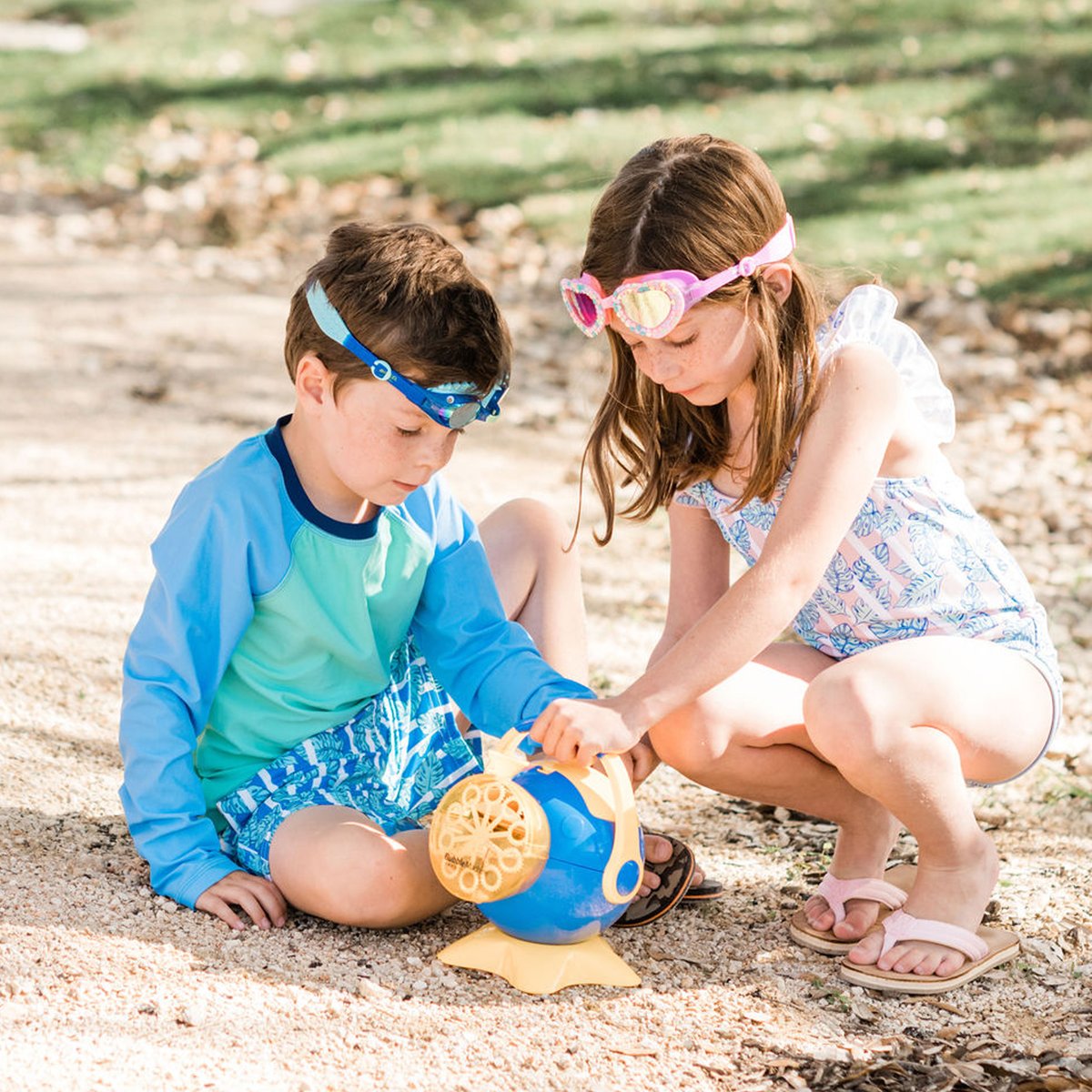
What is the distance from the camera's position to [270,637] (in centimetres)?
307

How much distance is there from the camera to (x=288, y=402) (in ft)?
22.1

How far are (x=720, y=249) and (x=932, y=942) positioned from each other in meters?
1.33

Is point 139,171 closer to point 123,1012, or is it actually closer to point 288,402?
point 288,402

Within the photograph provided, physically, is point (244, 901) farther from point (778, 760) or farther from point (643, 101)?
point (643, 101)

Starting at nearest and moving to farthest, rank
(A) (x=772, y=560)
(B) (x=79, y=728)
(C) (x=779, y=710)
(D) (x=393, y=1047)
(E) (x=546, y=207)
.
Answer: (D) (x=393, y=1047) → (A) (x=772, y=560) → (C) (x=779, y=710) → (B) (x=79, y=728) → (E) (x=546, y=207)

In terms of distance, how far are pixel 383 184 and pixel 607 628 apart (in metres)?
5.79

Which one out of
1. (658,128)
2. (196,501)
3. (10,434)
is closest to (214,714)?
(196,501)

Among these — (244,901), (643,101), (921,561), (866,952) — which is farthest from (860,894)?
(643,101)

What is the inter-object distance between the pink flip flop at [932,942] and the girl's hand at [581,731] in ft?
2.01

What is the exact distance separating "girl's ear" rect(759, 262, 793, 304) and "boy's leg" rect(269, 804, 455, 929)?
→ 49.1 inches

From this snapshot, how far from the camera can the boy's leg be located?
9.38ft

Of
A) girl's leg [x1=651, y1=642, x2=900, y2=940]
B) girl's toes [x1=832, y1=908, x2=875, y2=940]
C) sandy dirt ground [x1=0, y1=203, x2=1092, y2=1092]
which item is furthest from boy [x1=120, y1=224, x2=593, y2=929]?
girl's toes [x1=832, y1=908, x2=875, y2=940]

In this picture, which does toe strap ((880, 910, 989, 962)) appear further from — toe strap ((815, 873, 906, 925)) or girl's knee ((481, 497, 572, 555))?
girl's knee ((481, 497, 572, 555))

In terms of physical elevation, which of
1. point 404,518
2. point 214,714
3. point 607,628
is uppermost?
point 404,518
